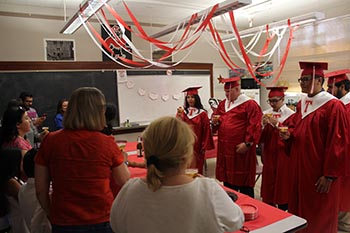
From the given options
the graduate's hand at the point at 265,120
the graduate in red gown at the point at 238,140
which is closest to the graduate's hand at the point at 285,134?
the graduate's hand at the point at 265,120

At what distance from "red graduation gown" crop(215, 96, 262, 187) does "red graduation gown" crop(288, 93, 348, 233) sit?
0.84 metres

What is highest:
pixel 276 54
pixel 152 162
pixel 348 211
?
pixel 276 54

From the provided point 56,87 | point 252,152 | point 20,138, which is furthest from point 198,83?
point 20,138

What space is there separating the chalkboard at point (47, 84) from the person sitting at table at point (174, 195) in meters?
4.95

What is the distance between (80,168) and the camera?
146 cm

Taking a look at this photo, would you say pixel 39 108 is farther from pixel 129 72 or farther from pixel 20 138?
pixel 20 138

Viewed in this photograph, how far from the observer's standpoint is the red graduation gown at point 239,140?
3346mm

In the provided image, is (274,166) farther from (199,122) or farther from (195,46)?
(195,46)

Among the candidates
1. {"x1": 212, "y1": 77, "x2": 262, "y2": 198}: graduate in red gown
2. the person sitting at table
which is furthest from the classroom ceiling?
the person sitting at table

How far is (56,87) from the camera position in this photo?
5.47 m

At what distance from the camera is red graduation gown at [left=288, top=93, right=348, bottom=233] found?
2.23m

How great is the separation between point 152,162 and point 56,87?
5008 millimetres

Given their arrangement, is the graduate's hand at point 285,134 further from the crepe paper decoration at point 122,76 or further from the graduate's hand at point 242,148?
the crepe paper decoration at point 122,76

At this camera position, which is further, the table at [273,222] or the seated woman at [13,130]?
the seated woman at [13,130]
